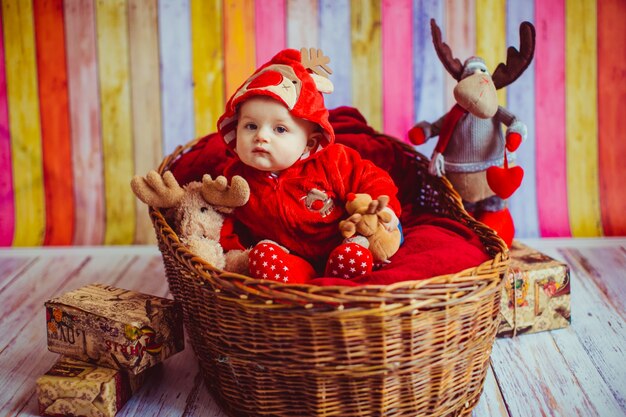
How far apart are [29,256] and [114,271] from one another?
13.9 inches

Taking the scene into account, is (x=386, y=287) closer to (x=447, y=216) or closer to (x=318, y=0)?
(x=447, y=216)

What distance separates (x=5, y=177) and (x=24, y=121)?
0.69 feet

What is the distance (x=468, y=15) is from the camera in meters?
2.43

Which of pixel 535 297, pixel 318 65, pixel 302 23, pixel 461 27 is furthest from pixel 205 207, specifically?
pixel 461 27

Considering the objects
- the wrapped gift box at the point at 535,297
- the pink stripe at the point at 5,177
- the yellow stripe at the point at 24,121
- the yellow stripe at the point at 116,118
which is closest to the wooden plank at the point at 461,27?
the wrapped gift box at the point at 535,297

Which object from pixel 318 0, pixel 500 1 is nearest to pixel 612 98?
pixel 500 1

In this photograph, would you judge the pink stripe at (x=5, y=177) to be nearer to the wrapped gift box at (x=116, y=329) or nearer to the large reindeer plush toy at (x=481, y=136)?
the wrapped gift box at (x=116, y=329)

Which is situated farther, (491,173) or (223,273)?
(491,173)

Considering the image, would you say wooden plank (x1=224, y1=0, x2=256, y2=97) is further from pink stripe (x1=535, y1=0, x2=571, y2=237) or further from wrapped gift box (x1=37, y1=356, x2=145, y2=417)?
wrapped gift box (x1=37, y1=356, x2=145, y2=417)

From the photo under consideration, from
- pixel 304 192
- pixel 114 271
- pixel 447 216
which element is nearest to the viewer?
pixel 304 192

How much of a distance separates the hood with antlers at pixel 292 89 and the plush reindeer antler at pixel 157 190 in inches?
6.8

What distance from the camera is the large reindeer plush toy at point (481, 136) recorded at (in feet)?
6.04

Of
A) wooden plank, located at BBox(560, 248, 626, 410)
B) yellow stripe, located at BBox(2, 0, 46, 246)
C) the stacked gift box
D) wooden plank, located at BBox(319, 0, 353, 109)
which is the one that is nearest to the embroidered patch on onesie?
the stacked gift box

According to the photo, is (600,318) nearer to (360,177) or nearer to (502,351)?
(502,351)
